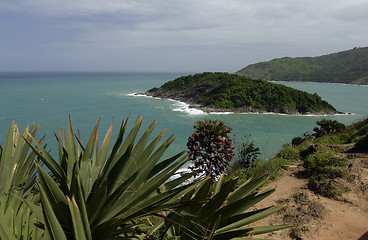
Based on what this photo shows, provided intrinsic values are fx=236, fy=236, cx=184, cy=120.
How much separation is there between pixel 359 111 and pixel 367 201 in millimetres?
79694

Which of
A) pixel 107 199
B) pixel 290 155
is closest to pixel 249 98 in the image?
pixel 290 155

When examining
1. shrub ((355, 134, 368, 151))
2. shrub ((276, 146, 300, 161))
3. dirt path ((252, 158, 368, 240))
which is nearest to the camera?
dirt path ((252, 158, 368, 240))

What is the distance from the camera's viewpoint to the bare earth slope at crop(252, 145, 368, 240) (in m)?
5.29

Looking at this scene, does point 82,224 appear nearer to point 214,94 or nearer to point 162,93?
point 214,94

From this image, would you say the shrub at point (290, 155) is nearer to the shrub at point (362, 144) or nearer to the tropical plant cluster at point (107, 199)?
the shrub at point (362, 144)

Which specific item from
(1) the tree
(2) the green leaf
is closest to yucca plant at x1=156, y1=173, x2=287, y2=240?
(2) the green leaf

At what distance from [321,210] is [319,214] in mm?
231

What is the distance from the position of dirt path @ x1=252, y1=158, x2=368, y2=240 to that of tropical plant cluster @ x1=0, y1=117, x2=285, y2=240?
3.95 m

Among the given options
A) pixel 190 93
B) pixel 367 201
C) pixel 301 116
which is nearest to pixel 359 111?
pixel 301 116

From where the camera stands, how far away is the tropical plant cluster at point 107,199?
1.59 metres

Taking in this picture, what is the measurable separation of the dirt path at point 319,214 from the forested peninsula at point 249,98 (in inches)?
2301

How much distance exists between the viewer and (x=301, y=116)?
212 feet

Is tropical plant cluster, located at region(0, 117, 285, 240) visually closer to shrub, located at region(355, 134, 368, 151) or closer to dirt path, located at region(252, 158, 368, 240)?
dirt path, located at region(252, 158, 368, 240)

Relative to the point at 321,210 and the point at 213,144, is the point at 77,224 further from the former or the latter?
the point at 213,144
